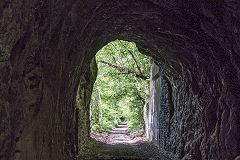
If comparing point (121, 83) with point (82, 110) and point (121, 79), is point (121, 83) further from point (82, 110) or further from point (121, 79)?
point (82, 110)

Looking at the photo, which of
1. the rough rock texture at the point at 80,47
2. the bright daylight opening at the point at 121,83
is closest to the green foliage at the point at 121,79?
the bright daylight opening at the point at 121,83

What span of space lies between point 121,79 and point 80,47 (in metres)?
12.9

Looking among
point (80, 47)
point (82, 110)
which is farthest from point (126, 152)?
point (80, 47)

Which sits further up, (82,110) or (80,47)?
(80,47)

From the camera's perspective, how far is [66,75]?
3938mm

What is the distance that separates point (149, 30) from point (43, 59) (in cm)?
290

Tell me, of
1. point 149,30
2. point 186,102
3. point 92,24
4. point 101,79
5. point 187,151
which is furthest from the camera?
point 101,79

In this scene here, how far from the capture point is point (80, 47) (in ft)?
14.2

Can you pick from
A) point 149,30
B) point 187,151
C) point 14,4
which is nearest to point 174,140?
point 187,151

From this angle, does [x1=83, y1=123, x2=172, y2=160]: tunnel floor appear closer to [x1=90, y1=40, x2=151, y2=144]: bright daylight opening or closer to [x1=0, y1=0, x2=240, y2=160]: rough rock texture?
[x1=0, y1=0, x2=240, y2=160]: rough rock texture

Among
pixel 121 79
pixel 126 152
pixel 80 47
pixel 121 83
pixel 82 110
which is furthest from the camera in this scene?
pixel 121 83

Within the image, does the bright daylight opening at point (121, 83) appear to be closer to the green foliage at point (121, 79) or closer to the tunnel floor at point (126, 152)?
the green foliage at point (121, 79)

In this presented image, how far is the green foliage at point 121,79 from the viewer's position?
50.9 ft

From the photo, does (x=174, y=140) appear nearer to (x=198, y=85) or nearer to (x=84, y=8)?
(x=198, y=85)
